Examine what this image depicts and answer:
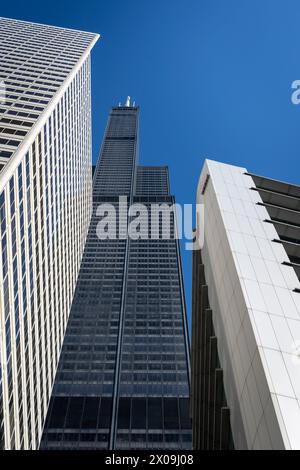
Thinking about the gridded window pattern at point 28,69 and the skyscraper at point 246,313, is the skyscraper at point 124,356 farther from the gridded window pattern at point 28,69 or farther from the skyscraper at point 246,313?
the gridded window pattern at point 28,69

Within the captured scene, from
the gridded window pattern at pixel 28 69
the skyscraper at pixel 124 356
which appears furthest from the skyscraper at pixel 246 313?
the skyscraper at pixel 124 356

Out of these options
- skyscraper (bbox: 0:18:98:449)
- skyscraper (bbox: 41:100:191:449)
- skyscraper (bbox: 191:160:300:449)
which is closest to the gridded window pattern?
skyscraper (bbox: 0:18:98:449)

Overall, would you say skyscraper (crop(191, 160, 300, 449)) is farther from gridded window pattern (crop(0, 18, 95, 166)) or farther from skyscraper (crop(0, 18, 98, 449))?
gridded window pattern (crop(0, 18, 95, 166))

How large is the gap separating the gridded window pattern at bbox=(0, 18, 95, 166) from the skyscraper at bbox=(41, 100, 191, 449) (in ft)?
240

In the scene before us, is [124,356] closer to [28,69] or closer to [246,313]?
[28,69]

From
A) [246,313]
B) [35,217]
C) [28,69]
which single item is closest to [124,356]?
[28,69]

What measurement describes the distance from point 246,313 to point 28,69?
6796cm

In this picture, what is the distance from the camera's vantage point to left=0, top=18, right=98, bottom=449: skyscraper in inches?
1736

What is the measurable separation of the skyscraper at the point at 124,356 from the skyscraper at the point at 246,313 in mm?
71288

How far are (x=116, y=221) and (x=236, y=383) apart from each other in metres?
170

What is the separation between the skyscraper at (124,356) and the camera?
344 ft

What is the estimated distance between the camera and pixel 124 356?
402 feet
